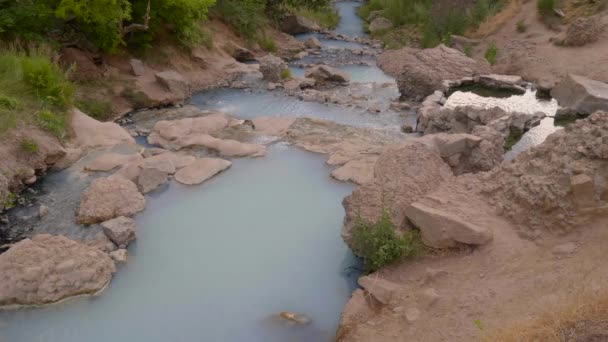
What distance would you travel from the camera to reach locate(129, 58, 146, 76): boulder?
1248 centimetres

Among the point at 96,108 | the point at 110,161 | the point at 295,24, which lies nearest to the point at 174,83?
the point at 96,108

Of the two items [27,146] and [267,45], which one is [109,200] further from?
[267,45]

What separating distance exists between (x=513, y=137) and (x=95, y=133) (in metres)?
7.90

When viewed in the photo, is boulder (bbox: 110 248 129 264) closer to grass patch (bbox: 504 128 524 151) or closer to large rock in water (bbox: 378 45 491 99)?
grass patch (bbox: 504 128 524 151)

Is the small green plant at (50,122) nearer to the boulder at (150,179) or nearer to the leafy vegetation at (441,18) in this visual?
the boulder at (150,179)

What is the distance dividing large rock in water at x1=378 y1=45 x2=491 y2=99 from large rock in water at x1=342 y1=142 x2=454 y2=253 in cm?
584

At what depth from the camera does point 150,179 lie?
26.6ft

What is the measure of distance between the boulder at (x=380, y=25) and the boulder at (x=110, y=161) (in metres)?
14.6

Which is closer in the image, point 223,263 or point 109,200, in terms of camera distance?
point 223,263

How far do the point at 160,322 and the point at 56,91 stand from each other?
583cm

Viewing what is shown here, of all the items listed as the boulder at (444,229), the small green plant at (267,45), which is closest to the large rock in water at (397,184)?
the boulder at (444,229)

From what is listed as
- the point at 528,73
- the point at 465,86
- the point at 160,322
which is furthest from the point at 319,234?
the point at 528,73

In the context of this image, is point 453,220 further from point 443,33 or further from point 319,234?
point 443,33

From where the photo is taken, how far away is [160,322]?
5508mm
